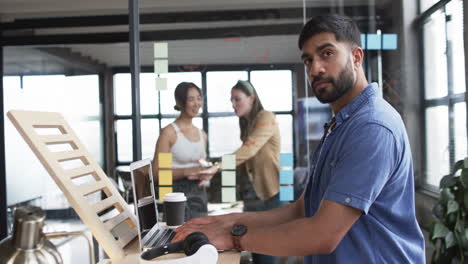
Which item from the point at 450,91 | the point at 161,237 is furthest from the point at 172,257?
the point at 450,91

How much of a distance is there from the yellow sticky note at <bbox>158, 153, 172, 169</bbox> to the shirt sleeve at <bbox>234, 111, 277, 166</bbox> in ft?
1.46

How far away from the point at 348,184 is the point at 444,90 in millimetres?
2135

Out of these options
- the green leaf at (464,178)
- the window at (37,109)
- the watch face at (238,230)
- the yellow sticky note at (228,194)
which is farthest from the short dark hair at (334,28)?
the window at (37,109)

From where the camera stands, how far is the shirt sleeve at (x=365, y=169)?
3.46 ft

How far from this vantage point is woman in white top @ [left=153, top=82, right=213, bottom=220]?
113 inches

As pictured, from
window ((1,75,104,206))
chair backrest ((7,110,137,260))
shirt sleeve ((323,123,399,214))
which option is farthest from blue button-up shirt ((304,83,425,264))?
window ((1,75,104,206))

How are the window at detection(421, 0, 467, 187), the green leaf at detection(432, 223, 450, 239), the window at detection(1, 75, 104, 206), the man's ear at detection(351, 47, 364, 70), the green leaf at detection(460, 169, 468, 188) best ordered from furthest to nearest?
the window at detection(1, 75, 104, 206)
the window at detection(421, 0, 467, 187)
the green leaf at detection(432, 223, 450, 239)
the green leaf at detection(460, 169, 468, 188)
the man's ear at detection(351, 47, 364, 70)

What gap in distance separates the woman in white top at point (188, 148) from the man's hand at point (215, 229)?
1447 mm

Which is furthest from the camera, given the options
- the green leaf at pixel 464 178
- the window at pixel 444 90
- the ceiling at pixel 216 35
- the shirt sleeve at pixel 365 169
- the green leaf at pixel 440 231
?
the ceiling at pixel 216 35

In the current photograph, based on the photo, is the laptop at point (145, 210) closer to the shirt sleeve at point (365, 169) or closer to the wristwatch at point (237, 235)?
the wristwatch at point (237, 235)

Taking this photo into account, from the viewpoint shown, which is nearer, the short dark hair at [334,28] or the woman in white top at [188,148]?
the short dark hair at [334,28]

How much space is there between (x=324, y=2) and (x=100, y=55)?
5.93 ft

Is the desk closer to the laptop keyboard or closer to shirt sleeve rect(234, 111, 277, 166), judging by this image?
the laptop keyboard

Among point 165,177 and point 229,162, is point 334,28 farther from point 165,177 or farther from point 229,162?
point 165,177
